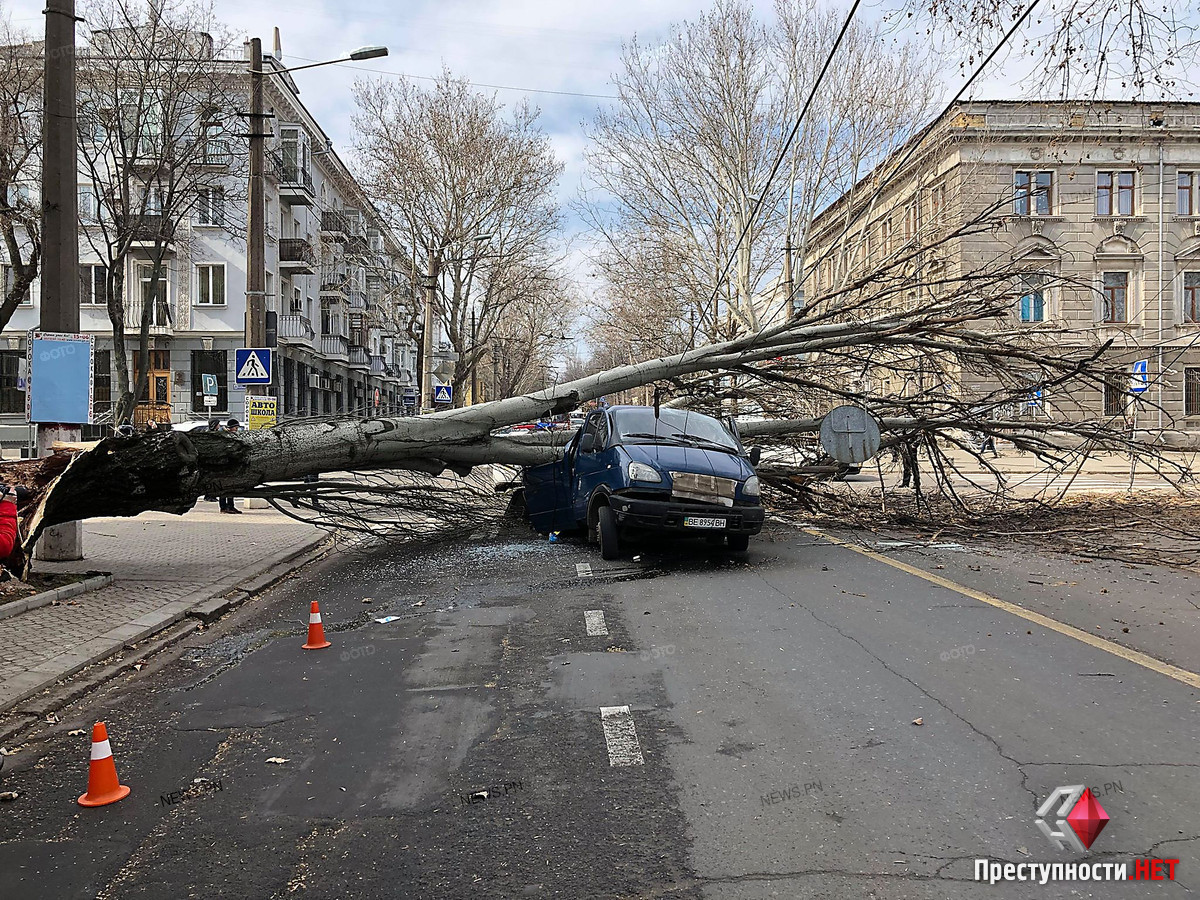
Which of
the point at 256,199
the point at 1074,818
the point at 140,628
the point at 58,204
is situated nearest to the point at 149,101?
the point at 256,199

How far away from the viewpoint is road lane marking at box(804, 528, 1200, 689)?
5.55 meters

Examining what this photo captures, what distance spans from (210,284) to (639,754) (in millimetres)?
40846

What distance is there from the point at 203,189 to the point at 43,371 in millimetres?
16953

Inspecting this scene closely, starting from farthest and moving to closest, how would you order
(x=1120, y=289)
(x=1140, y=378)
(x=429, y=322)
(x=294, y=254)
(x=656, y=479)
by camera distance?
(x=294, y=254) → (x=1120, y=289) → (x=429, y=322) → (x=1140, y=378) → (x=656, y=479)

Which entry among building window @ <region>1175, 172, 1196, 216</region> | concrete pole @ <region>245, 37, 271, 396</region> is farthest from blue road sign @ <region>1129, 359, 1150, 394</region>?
building window @ <region>1175, 172, 1196, 216</region>

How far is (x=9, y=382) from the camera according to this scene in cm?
3997

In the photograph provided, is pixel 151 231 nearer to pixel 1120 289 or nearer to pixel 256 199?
pixel 256 199

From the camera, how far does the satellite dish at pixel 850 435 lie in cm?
1186

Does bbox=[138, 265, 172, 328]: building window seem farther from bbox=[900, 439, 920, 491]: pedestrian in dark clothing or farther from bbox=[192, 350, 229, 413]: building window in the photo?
bbox=[900, 439, 920, 491]: pedestrian in dark clothing

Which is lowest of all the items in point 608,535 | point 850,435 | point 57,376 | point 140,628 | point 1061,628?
point 140,628

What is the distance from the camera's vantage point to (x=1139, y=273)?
4012cm

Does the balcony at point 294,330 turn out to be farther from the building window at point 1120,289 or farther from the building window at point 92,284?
the building window at point 1120,289

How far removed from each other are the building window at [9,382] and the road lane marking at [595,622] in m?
40.1

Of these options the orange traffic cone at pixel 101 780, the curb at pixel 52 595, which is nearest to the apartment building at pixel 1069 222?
the orange traffic cone at pixel 101 780
